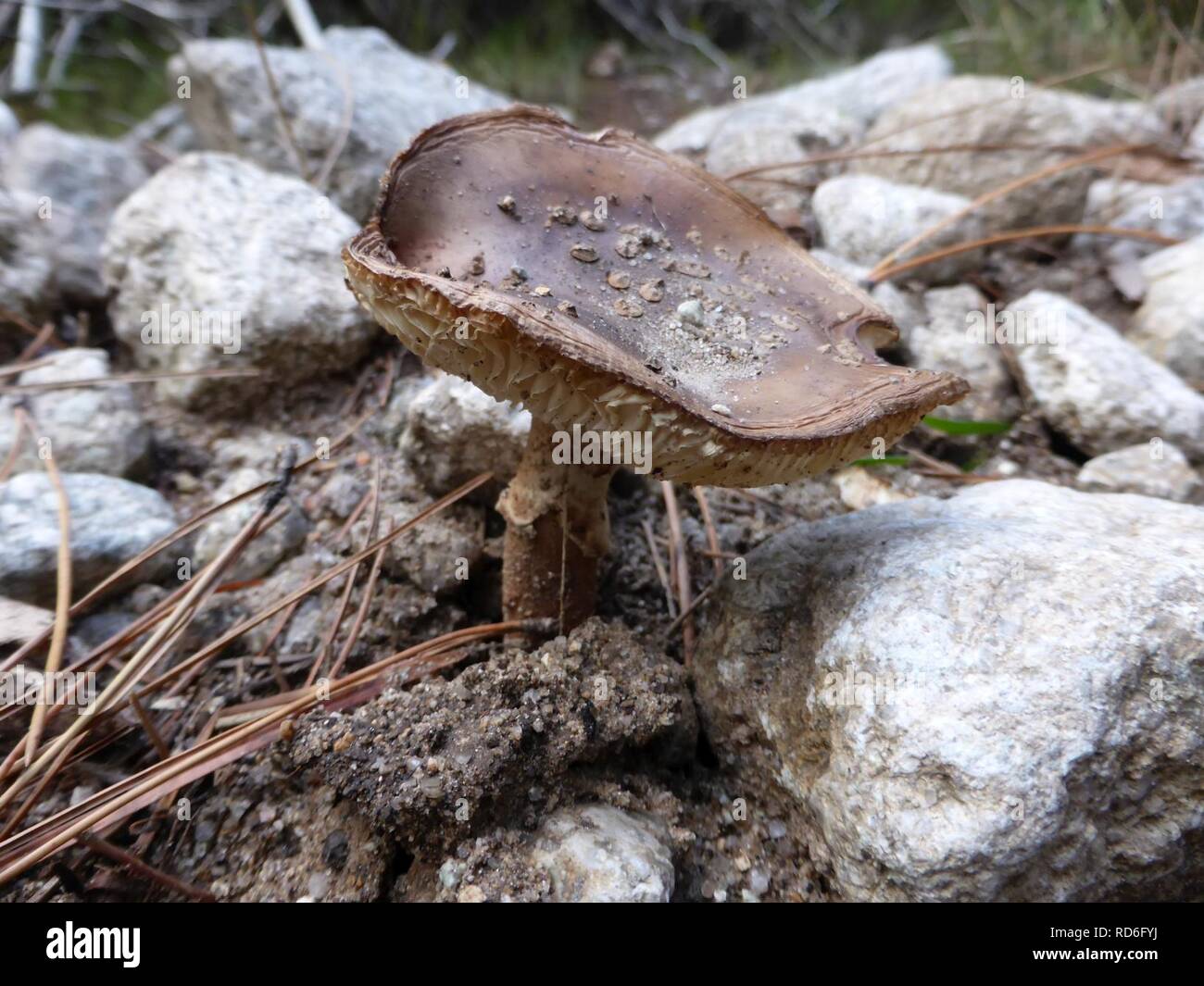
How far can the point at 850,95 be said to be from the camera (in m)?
5.76

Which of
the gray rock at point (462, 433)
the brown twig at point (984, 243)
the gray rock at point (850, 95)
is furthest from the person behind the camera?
the gray rock at point (850, 95)

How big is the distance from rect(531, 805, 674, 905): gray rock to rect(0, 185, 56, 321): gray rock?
3.22m

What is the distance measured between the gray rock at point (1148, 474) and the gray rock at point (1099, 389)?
10 cm

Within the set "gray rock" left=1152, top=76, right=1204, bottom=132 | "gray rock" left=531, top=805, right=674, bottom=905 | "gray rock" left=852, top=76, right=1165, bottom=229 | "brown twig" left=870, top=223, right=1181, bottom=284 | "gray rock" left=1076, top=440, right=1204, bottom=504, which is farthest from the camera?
"gray rock" left=1152, top=76, right=1204, bottom=132

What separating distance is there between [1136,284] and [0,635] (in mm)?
4569

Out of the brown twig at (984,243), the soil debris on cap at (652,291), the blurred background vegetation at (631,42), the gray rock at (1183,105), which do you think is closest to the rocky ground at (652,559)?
the brown twig at (984,243)

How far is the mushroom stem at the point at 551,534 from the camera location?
209 cm

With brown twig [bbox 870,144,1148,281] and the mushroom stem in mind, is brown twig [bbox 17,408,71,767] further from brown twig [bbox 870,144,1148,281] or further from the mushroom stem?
brown twig [bbox 870,144,1148,281]

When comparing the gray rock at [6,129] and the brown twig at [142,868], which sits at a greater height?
the gray rock at [6,129]

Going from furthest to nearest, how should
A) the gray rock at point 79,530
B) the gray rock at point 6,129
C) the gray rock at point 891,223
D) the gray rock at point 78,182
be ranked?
the gray rock at point 6,129
the gray rock at point 891,223
the gray rock at point 78,182
the gray rock at point 79,530

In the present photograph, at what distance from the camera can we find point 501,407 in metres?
2.54

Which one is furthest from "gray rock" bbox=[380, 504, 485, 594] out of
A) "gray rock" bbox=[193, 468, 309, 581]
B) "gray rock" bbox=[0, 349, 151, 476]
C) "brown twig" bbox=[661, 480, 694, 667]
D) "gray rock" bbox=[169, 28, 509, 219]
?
"gray rock" bbox=[169, 28, 509, 219]

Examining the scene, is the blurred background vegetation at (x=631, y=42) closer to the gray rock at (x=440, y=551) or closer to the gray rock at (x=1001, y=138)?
the gray rock at (x=1001, y=138)

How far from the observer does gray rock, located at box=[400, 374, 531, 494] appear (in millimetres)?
2525
